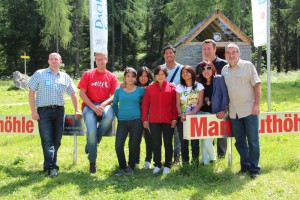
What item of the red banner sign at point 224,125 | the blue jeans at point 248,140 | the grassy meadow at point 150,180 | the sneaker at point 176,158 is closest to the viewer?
the grassy meadow at point 150,180

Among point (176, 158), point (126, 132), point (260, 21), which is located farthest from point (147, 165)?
point (260, 21)

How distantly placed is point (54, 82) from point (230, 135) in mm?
2876

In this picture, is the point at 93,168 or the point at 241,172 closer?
the point at 241,172

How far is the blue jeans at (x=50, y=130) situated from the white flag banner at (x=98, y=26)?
88.3 inches

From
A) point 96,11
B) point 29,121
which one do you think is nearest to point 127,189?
point 29,121

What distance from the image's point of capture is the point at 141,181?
526cm

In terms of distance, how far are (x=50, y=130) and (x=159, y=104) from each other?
1793mm

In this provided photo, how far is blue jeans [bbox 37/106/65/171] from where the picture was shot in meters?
5.59

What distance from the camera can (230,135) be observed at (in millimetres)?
5543

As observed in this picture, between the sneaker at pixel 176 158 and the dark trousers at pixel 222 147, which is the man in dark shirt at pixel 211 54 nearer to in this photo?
the dark trousers at pixel 222 147

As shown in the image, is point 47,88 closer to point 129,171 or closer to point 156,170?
point 129,171

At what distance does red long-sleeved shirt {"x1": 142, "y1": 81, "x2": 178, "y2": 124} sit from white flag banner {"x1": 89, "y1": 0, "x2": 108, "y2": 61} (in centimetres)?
250

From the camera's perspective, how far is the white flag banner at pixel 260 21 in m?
8.83

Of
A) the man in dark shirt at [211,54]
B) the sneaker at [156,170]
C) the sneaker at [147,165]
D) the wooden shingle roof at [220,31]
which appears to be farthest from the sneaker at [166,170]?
the wooden shingle roof at [220,31]
